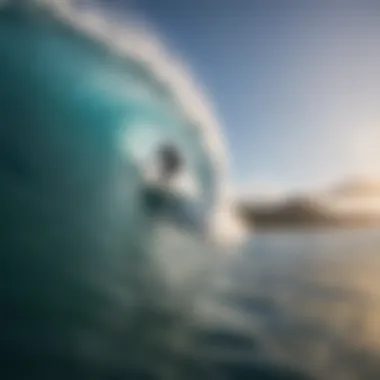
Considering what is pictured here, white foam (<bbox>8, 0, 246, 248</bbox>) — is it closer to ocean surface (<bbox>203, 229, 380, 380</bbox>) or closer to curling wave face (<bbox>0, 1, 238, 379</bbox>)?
curling wave face (<bbox>0, 1, 238, 379</bbox>)

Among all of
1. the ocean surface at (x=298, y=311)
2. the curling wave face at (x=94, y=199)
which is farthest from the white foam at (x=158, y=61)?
the ocean surface at (x=298, y=311)

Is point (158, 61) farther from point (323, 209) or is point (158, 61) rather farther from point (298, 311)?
point (298, 311)

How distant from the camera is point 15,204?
1555mm

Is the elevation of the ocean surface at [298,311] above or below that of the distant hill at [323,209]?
below

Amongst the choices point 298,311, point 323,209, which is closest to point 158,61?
point 323,209

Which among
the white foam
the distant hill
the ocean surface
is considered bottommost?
the ocean surface

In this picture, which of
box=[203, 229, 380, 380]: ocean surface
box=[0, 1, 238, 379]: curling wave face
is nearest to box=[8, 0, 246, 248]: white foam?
box=[0, 1, 238, 379]: curling wave face

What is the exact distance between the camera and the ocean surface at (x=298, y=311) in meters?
1.54

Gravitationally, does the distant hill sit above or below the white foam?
below

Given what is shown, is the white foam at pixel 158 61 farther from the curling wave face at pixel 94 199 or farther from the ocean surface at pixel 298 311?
the ocean surface at pixel 298 311

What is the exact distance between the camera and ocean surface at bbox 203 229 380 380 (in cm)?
→ 154

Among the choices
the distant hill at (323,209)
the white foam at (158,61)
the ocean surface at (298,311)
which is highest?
the white foam at (158,61)

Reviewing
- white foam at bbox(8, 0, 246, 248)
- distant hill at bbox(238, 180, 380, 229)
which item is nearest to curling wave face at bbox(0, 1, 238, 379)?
white foam at bbox(8, 0, 246, 248)

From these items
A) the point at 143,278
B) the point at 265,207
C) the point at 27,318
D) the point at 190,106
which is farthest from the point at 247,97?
the point at 27,318
